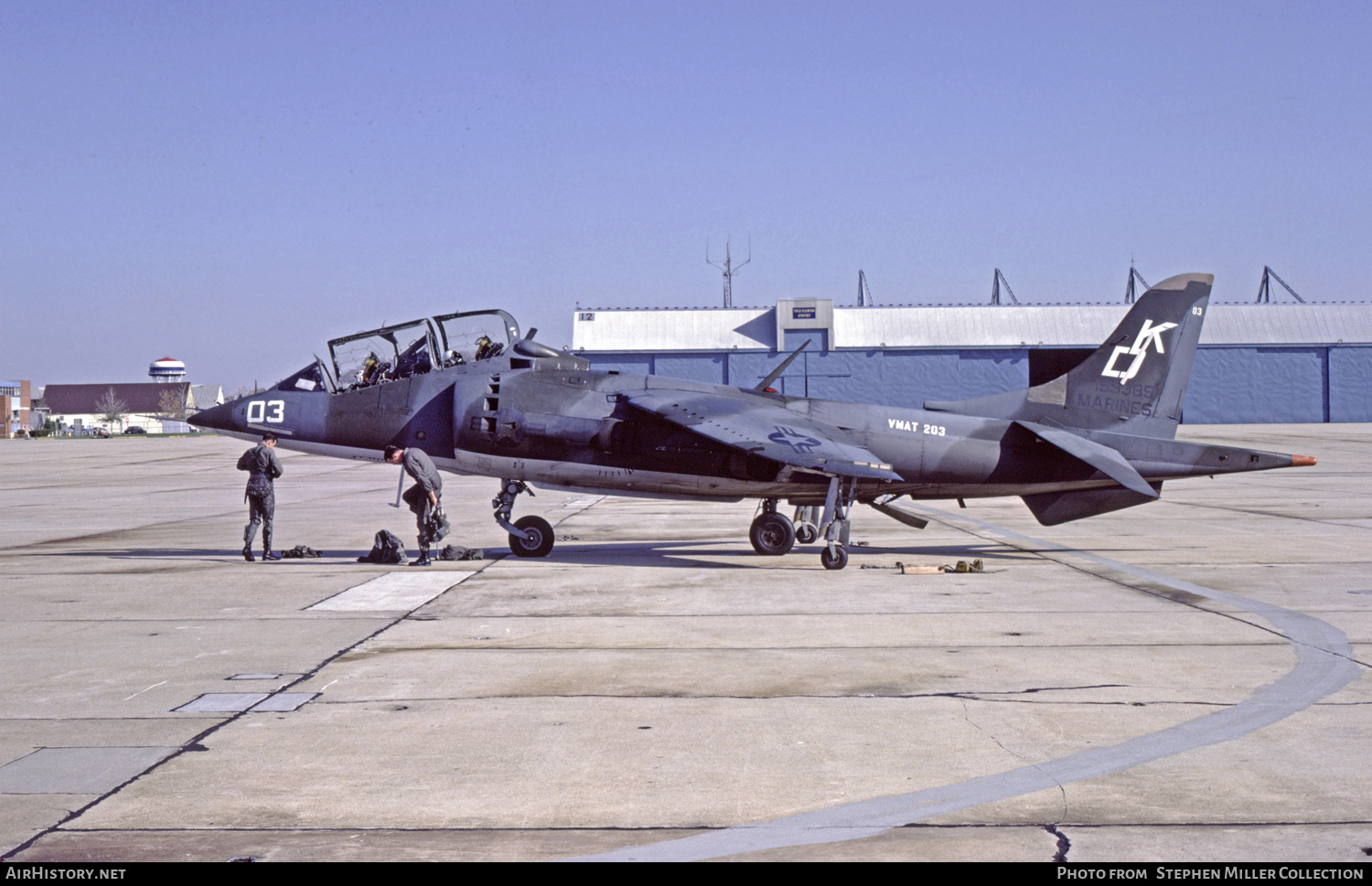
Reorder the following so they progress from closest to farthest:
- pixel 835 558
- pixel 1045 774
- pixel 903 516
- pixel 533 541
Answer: pixel 1045 774 < pixel 835 558 < pixel 533 541 < pixel 903 516

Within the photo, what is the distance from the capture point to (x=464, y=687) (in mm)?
8680

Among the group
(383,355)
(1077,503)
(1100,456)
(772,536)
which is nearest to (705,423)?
(772,536)

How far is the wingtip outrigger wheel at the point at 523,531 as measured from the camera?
57.1 feet

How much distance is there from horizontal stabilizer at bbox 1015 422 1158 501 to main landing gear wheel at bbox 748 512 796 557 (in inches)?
150

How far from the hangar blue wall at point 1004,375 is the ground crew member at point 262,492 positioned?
6731 cm

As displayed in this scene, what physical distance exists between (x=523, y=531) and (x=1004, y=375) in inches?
2920

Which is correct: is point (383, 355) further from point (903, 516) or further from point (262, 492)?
point (903, 516)

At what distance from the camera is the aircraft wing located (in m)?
15.3

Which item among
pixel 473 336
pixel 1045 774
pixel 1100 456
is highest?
pixel 473 336

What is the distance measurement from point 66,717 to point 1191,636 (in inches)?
363

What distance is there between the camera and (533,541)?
686 inches

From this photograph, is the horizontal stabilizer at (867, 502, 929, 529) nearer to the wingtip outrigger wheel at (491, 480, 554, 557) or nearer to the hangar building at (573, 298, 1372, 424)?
the wingtip outrigger wheel at (491, 480, 554, 557)

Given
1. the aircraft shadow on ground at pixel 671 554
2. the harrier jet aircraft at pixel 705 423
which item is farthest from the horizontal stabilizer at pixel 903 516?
the aircraft shadow on ground at pixel 671 554
